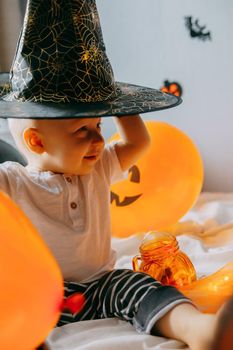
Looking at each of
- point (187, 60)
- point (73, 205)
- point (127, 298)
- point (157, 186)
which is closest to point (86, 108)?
point (73, 205)

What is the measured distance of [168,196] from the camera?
4.47ft

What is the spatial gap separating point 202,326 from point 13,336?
30cm

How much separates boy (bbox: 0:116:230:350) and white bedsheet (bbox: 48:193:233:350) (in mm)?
42

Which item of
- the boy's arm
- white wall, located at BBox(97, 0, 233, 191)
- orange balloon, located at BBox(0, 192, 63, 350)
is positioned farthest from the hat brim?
white wall, located at BBox(97, 0, 233, 191)

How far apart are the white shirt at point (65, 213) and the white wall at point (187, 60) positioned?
78cm

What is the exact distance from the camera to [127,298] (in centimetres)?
95

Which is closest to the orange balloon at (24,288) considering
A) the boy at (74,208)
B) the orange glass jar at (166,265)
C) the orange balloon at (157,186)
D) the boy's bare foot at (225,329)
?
the boy's bare foot at (225,329)

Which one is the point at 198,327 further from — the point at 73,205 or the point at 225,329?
the point at 73,205

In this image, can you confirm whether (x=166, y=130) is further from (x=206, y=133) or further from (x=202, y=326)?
(x=202, y=326)

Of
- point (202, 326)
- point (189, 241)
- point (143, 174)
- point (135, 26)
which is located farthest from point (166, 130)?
point (202, 326)

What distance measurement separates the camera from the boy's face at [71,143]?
97 centimetres

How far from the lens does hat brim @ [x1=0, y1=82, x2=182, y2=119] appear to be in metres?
0.86

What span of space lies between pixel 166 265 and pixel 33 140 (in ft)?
1.12

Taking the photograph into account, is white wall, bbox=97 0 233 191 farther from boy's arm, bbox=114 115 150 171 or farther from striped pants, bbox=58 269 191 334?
striped pants, bbox=58 269 191 334
